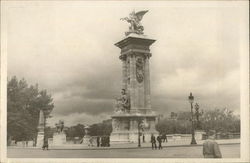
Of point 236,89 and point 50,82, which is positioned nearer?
point 236,89

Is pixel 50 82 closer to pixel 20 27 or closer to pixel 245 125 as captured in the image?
pixel 20 27

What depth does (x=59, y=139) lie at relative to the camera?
43.3ft

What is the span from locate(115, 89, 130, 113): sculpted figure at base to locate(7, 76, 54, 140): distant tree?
2146 mm

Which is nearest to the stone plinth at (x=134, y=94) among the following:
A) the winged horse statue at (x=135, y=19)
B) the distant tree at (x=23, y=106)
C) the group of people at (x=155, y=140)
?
the group of people at (x=155, y=140)

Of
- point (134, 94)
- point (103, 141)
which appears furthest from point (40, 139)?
point (134, 94)

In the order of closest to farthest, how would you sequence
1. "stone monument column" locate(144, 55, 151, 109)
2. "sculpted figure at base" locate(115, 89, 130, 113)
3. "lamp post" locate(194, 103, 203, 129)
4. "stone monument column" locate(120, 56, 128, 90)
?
"lamp post" locate(194, 103, 203, 129)
"stone monument column" locate(120, 56, 128, 90)
"stone monument column" locate(144, 55, 151, 109)
"sculpted figure at base" locate(115, 89, 130, 113)

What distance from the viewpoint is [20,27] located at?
11758mm

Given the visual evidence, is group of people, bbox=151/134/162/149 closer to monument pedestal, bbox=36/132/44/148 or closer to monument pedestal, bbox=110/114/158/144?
monument pedestal, bbox=110/114/158/144

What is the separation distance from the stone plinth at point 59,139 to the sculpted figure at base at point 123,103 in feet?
5.39

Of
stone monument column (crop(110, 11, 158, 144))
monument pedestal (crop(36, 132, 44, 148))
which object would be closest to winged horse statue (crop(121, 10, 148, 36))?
stone monument column (crop(110, 11, 158, 144))

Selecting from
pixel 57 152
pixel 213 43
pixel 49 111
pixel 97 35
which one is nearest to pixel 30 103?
pixel 49 111

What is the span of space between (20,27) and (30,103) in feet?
6.52

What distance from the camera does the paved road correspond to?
11211 mm

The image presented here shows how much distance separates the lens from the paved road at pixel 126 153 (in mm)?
11211
